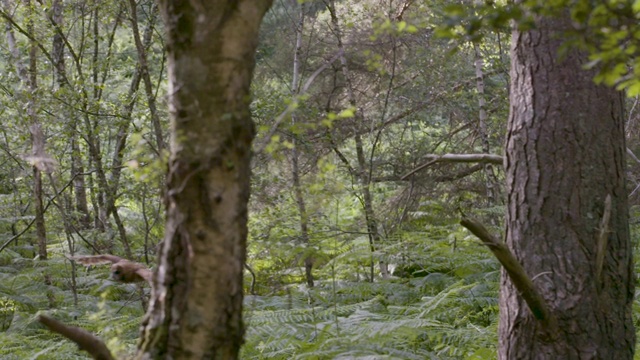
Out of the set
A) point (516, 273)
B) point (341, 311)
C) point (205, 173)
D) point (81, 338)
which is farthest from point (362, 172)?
point (205, 173)

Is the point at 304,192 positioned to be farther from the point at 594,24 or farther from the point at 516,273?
the point at 594,24

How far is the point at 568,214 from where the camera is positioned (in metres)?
3.42

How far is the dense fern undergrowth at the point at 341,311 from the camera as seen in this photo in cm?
433

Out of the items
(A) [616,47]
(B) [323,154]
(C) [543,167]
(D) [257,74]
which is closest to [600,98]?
(C) [543,167]

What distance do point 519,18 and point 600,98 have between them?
5.98ft

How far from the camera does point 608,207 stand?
3.37 m

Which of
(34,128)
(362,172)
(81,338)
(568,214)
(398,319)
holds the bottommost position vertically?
(398,319)

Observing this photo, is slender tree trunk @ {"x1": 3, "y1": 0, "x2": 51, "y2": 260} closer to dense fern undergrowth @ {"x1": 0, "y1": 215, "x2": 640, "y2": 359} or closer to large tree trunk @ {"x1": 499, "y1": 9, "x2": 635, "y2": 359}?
dense fern undergrowth @ {"x1": 0, "y1": 215, "x2": 640, "y2": 359}

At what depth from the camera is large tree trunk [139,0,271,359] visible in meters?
1.87

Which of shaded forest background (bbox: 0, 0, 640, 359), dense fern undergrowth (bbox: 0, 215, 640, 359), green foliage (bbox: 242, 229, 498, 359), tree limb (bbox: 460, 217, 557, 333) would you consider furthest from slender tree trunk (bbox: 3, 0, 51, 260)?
tree limb (bbox: 460, 217, 557, 333)

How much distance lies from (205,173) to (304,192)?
3074 millimetres

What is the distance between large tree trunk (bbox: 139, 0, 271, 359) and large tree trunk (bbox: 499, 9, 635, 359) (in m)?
2.04

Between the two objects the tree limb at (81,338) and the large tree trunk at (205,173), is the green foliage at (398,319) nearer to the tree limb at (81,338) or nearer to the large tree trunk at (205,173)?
the tree limb at (81,338)

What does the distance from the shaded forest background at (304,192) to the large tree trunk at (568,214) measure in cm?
52
